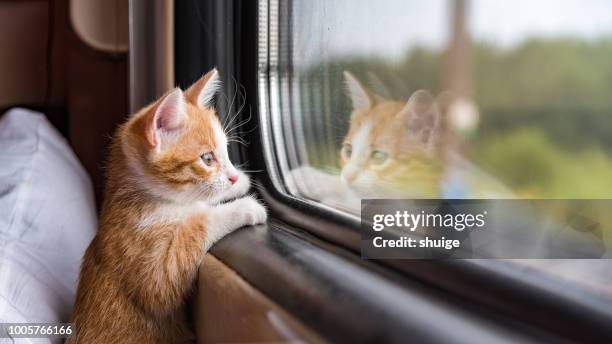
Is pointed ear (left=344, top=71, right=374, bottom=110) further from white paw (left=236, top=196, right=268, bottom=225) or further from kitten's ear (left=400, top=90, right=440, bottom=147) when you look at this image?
white paw (left=236, top=196, right=268, bottom=225)

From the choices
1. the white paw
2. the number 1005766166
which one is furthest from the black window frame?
the number 1005766166

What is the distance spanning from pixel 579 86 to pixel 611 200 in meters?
0.09

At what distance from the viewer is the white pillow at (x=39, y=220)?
0.77 metres

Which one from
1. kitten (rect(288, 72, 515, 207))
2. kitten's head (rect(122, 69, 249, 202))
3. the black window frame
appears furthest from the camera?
kitten's head (rect(122, 69, 249, 202))

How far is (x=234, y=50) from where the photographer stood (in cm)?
115

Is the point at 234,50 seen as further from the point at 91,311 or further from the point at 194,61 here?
the point at 91,311

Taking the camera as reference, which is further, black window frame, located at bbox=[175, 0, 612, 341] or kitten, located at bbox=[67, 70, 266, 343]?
kitten, located at bbox=[67, 70, 266, 343]

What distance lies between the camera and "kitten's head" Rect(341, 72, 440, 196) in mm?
623

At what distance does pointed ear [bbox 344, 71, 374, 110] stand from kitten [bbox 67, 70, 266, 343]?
0.20m

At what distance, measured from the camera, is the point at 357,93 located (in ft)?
2.51

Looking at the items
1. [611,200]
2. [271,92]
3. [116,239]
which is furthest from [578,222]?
[271,92]

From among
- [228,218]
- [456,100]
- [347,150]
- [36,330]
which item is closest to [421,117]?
[456,100]

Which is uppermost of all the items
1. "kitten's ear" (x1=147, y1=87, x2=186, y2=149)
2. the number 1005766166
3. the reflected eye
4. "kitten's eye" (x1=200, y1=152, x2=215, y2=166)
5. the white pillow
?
"kitten's ear" (x1=147, y1=87, x2=186, y2=149)

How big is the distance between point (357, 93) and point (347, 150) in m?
0.09
